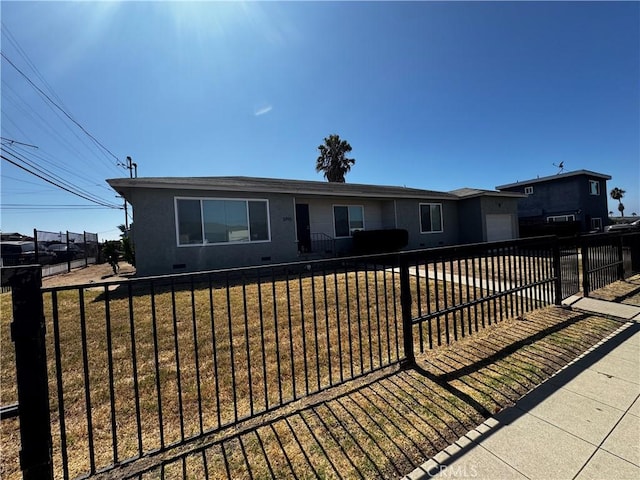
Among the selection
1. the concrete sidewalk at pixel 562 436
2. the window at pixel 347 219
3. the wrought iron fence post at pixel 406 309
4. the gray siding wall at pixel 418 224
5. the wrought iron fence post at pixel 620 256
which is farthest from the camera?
the gray siding wall at pixel 418 224

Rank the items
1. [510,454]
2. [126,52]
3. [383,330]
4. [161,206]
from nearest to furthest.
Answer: [510,454] → [383,330] → [126,52] → [161,206]

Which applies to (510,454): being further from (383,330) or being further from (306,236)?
(306,236)

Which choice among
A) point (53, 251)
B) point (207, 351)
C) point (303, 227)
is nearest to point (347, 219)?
point (303, 227)

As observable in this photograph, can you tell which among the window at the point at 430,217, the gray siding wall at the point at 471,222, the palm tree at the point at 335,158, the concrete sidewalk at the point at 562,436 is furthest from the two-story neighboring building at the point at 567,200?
the concrete sidewalk at the point at 562,436

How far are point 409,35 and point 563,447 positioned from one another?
965 centimetres

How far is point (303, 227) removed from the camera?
43.4ft

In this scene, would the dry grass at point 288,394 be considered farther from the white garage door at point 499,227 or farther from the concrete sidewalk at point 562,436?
the white garage door at point 499,227

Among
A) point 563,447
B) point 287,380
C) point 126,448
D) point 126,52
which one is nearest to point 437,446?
point 563,447

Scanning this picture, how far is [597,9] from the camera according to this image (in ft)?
24.2

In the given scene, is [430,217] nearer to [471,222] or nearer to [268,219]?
[471,222]

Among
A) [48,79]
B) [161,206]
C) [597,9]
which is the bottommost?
[161,206]

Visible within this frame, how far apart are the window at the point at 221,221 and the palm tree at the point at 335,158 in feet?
56.4

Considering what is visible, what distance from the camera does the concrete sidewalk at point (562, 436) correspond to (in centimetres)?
166

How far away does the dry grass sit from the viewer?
5.97 ft
